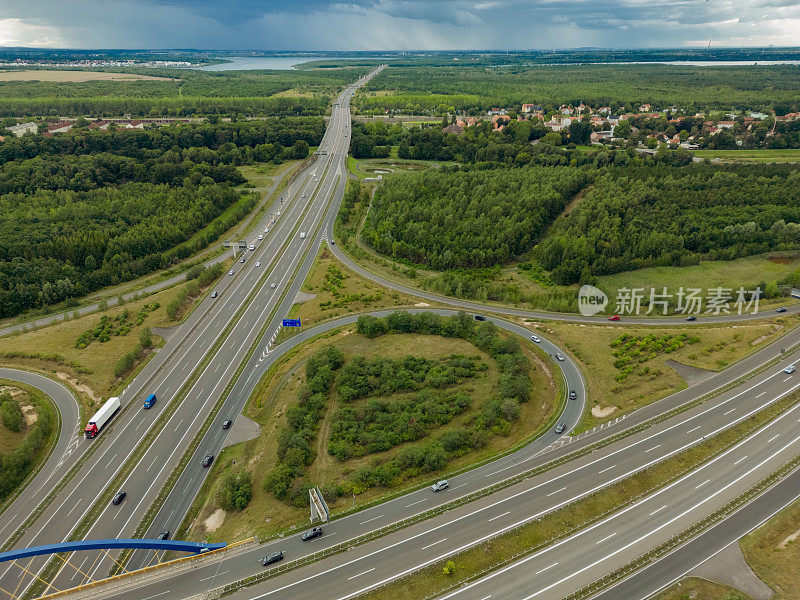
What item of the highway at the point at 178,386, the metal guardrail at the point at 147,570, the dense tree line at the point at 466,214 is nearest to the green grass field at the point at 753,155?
the dense tree line at the point at 466,214

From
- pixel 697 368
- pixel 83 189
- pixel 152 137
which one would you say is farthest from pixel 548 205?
pixel 152 137

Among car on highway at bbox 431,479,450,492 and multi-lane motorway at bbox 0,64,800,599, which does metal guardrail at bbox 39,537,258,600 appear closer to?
multi-lane motorway at bbox 0,64,800,599

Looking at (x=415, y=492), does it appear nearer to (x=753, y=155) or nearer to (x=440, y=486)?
(x=440, y=486)

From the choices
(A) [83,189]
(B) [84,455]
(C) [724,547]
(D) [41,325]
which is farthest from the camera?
(A) [83,189]

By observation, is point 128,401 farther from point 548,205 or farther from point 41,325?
point 548,205

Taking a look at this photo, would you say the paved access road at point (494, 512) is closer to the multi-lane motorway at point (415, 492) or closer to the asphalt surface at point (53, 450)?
the multi-lane motorway at point (415, 492)
